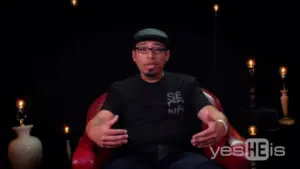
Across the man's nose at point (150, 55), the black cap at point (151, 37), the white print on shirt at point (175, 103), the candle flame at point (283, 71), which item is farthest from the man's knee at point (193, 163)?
the candle flame at point (283, 71)

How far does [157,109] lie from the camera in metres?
2.29

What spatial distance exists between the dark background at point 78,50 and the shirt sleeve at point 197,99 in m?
1.02

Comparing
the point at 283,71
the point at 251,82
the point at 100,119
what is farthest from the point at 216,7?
the point at 100,119

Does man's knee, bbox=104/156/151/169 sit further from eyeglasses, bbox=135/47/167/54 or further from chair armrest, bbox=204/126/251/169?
eyeglasses, bbox=135/47/167/54

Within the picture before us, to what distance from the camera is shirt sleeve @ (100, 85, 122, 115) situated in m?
2.30

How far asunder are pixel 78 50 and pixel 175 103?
147 centimetres

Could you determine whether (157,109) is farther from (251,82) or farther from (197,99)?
(251,82)

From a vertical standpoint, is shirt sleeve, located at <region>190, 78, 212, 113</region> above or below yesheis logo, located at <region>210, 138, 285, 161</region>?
above

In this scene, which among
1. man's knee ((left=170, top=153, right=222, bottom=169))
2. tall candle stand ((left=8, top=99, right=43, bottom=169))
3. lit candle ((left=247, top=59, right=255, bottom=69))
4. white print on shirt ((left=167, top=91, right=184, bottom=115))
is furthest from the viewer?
lit candle ((left=247, top=59, right=255, bottom=69))

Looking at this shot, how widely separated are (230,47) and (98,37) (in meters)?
1.47

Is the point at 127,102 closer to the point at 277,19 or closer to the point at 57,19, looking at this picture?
the point at 57,19

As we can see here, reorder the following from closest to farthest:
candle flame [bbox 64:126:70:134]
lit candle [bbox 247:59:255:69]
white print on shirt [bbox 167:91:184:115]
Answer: white print on shirt [bbox 167:91:184:115] < candle flame [bbox 64:126:70:134] < lit candle [bbox 247:59:255:69]

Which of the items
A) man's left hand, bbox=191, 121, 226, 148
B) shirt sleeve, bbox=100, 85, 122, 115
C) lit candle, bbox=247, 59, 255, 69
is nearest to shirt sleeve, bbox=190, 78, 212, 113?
man's left hand, bbox=191, 121, 226, 148

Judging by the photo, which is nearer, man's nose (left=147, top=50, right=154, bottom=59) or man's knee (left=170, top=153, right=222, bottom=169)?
man's knee (left=170, top=153, right=222, bottom=169)
